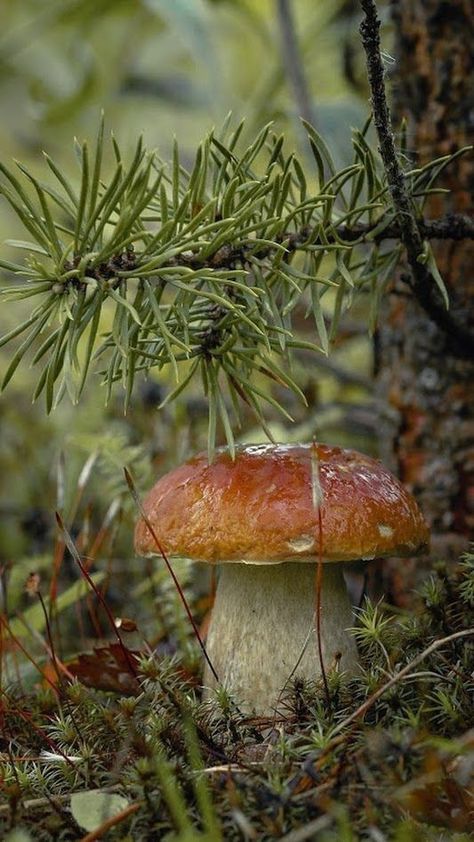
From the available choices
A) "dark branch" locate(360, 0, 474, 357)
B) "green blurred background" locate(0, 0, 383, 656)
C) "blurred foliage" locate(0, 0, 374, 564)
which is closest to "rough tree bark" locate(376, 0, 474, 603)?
"dark branch" locate(360, 0, 474, 357)

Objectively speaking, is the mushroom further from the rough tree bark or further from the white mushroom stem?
the rough tree bark

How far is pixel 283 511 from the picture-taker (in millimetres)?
1384

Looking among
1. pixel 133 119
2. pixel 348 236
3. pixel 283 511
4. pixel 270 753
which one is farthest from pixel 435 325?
pixel 133 119

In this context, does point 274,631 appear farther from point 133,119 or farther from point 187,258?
point 133,119

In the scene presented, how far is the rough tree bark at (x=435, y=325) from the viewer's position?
6.30 feet

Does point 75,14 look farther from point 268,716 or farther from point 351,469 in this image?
point 268,716

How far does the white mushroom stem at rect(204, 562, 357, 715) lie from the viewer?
151 centimetres

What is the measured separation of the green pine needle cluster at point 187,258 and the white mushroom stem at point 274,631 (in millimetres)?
387

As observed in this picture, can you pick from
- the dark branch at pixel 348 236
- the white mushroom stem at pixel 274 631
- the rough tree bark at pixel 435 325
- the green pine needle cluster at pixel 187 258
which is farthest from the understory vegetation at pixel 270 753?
the dark branch at pixel 348 236

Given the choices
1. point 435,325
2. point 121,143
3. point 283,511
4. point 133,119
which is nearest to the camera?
point 283,511

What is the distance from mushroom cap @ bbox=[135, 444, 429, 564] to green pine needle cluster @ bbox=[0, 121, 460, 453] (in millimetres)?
142

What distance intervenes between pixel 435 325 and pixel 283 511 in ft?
2.68

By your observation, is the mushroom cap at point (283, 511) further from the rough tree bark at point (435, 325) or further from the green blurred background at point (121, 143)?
the green blurred background at point (121, 143)

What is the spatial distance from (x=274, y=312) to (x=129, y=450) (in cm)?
102
